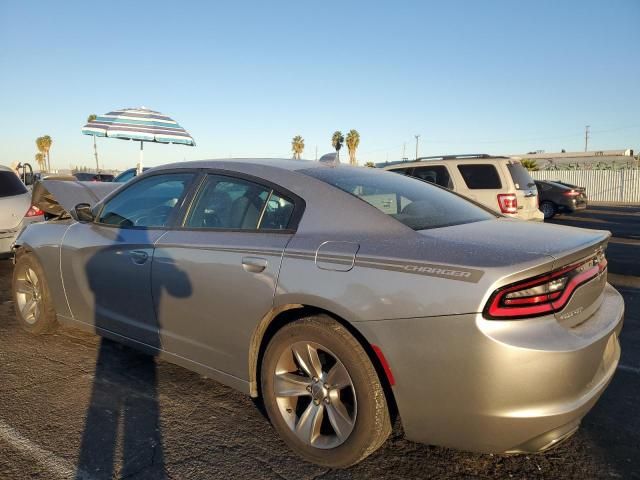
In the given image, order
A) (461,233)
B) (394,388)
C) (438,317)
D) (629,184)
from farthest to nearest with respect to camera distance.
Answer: (629,184)
(461,233)
(394,388)
(438,317)

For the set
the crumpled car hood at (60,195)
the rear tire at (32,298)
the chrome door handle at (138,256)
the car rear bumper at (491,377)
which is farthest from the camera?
the crumpled car hood at (60,195)

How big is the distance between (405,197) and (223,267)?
116 centimetres

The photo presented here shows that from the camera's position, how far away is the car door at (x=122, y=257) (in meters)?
3.37

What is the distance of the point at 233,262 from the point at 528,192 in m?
7.58

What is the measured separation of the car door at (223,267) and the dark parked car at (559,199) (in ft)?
59.0

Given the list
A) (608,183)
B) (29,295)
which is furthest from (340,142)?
(29,295)

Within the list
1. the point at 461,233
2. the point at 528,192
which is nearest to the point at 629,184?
the point at 528,192

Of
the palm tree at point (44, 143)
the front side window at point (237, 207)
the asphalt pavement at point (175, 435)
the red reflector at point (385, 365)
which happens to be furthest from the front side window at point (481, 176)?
the palm tree at point (44, 143)

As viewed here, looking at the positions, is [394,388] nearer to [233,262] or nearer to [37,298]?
[233,262]

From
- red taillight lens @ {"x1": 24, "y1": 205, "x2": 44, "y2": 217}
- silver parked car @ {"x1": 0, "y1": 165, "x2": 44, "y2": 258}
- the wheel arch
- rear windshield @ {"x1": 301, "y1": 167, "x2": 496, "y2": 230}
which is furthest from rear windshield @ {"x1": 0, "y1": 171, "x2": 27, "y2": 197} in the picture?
the wheel arch

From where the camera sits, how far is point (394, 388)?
89.3 inches

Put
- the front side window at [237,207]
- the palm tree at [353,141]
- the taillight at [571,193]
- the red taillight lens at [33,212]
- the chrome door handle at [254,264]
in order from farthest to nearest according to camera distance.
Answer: the palm tree at [353,141] → the taillight at [571,193] → the red taillight lens at [33,212] → the front side window at [237,207] → the chrome door handle at [254,264]

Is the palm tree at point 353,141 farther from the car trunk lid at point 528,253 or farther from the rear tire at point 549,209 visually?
the car trunk lid at point 528,253

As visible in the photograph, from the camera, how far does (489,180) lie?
888 centimetres
